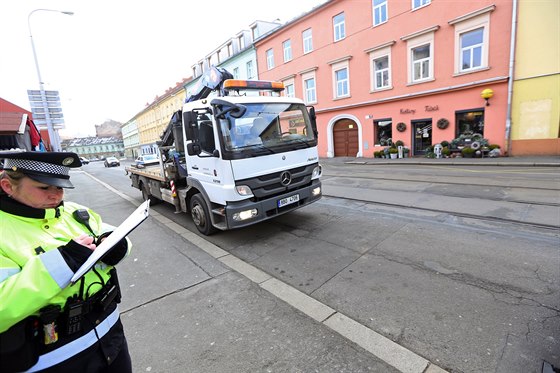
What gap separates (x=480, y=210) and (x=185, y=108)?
650 centimetres

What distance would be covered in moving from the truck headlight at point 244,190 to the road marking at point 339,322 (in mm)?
1050

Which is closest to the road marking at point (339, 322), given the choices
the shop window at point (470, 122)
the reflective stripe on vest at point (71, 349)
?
the reflective stripe on vest at point (71, 349)

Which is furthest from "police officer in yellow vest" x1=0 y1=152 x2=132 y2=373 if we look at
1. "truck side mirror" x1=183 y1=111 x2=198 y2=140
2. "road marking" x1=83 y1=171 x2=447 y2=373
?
"truck side mirror" x1=183 y1=111 x2=198 y2=140

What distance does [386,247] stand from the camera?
4523 mm

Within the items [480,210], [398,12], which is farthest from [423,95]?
[480,210]

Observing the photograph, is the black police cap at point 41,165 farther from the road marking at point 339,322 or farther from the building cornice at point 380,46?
the building cornice at point 380,46

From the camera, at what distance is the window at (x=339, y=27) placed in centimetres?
1928

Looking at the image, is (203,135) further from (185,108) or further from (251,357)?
(251,357)

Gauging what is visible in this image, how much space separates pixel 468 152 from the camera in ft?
47.1

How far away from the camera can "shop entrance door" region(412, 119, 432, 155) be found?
54.1 ft

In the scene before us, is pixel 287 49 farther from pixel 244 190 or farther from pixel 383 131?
pixel 244 190

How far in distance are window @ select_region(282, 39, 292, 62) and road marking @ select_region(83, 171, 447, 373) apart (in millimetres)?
22481

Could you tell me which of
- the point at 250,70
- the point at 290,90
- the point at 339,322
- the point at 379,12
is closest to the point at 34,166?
the point at 339,322

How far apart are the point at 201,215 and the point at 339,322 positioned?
3.58 m
